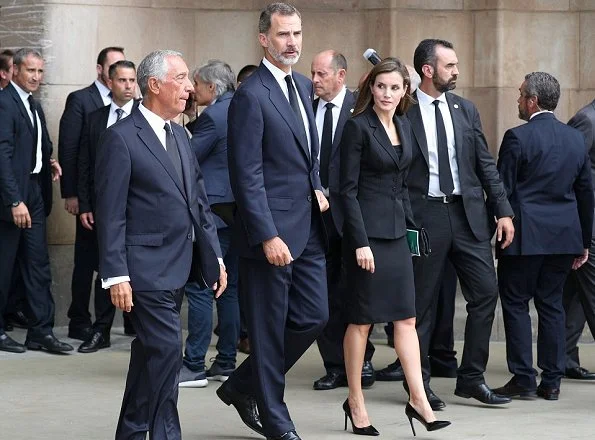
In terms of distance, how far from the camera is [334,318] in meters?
9.31

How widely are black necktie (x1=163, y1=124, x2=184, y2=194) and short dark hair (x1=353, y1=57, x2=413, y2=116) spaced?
1492 mm

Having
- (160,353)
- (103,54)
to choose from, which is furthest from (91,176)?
(160,353)

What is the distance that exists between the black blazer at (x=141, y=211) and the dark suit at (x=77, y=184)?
13.7 feet

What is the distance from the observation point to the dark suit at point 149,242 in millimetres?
6473

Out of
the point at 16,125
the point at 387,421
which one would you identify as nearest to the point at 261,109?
the point at 387,421

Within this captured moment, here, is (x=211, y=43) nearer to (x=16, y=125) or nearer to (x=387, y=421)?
(x=16, y=125)

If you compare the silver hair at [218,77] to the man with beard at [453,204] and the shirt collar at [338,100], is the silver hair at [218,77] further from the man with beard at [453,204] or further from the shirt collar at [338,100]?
the man with beard at [453,204]

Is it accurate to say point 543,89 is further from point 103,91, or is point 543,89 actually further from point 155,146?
point 103,91

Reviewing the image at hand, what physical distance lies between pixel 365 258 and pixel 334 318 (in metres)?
1.80

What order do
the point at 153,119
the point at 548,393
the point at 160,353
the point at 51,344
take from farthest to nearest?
the point at 51,344 → the point at 548,393 → the point at 153,119 → the point at 160,353

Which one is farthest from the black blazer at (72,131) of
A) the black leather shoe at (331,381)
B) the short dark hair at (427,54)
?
the short dark hair at (427,54)

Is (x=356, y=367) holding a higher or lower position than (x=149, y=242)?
lower

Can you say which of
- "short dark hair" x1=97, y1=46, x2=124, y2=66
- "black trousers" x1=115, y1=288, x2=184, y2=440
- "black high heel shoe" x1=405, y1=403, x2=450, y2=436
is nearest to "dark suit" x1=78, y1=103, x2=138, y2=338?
"short dark hair" x1=97, y1=46, x2=124, y2=66

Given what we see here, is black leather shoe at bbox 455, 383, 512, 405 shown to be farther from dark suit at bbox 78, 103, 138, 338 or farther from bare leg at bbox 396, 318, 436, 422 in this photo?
dark suit at bbox 78, 103, 138, 338
